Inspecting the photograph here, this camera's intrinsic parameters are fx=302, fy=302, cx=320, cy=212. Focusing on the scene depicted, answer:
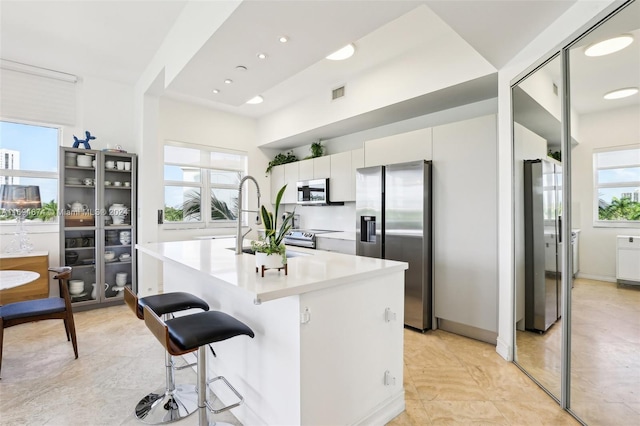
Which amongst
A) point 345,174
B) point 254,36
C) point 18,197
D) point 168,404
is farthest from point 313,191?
point 18,197

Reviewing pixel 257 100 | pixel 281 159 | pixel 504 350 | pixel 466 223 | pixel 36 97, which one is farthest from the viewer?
pixel 281 159

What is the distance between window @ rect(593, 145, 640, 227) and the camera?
1.50 metres

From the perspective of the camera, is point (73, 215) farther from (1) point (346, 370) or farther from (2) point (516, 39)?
(2) point (516, 39)

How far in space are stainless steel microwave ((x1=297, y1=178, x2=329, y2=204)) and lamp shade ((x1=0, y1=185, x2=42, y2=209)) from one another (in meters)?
3.50

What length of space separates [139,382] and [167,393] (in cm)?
45

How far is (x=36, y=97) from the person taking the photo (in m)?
3.96

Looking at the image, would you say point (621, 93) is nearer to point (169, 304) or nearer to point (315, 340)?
Result: point (315, 340)

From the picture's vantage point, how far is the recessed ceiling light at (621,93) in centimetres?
149

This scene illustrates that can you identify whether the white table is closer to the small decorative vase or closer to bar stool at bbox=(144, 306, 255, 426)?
bar stool at bbox=(144, 306, 255, 426)

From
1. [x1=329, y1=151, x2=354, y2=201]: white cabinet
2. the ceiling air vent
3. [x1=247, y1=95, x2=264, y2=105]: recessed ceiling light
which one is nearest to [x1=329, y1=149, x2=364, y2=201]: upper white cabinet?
[x1=329, y1=151, x2=354, y2=201]: white cabinet

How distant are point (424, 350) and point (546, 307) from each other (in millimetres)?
1061

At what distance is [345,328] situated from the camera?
1617mm

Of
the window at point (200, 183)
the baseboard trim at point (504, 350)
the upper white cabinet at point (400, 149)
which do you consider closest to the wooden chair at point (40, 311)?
the window at point (200, 183)

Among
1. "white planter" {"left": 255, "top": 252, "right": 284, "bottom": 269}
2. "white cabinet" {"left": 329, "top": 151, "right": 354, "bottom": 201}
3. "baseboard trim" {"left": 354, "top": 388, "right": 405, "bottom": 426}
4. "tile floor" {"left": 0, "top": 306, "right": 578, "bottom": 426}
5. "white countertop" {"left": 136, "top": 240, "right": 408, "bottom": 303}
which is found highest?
"white cabinet" {"left": 329, "top": 151, "right": 354, "bottom": 201}
